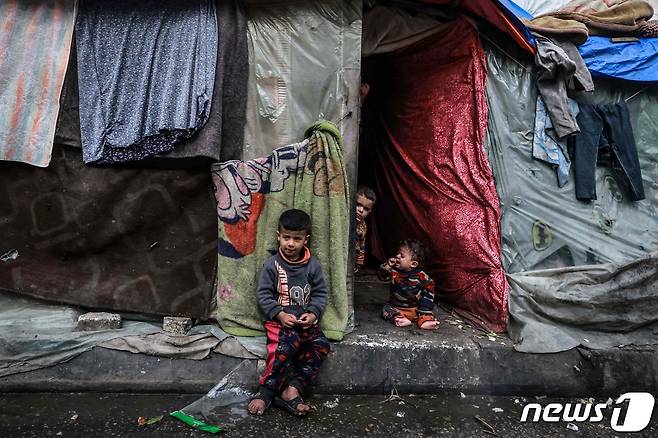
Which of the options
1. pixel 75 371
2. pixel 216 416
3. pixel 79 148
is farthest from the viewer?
pixel 79 148

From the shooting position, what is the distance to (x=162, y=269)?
11.9 feet

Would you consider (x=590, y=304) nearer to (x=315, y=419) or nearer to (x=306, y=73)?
(x=315, y=419)

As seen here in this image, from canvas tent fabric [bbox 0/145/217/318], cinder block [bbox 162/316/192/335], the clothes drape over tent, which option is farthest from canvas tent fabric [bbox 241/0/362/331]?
cinder block [bbox 162/316/192/335]

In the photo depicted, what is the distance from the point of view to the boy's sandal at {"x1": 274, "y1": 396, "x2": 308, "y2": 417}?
9.97 feet

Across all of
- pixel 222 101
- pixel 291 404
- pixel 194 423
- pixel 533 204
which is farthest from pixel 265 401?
pixel 533 204

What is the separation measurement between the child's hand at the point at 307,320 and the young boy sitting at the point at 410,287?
0.98 m

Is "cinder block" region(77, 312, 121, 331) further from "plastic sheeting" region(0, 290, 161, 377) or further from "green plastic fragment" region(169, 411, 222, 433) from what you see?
"green plastic fragment" region(169, 411, 222, 433)

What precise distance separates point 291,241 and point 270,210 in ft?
1.26

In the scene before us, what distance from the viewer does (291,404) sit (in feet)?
10.1

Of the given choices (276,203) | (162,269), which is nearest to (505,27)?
(276,203)

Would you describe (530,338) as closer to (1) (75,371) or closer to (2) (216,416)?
(2) (216,416)

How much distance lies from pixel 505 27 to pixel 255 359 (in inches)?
122

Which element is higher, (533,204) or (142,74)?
(142,74)

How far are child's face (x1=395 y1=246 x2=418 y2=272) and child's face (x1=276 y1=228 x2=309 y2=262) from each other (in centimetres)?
101
